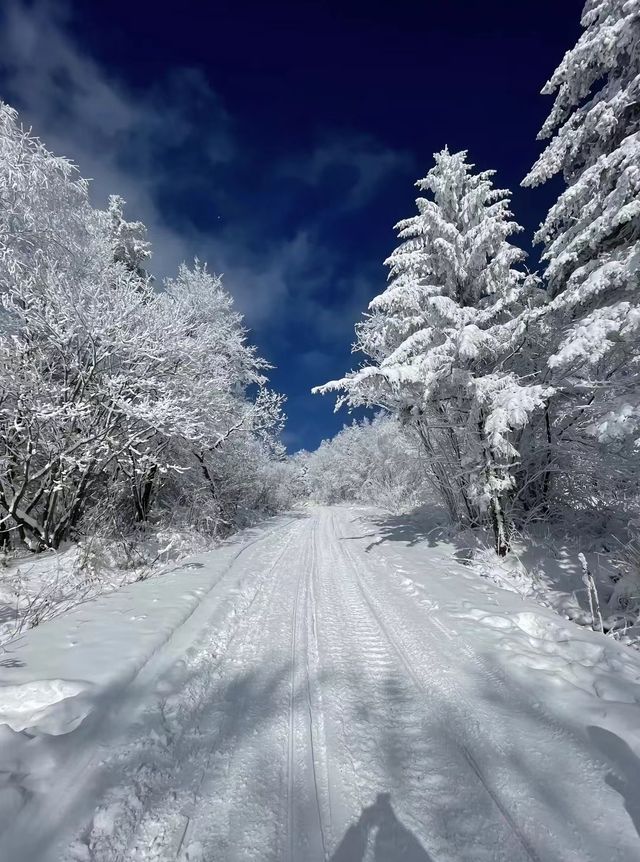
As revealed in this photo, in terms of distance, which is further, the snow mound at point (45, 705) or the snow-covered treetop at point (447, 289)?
the snow-covered treetop at point (447, 289)

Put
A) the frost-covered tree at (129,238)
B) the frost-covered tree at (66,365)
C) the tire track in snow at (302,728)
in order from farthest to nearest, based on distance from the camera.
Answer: the frost-covered tree at (129,238) < the frost-covered tree at (66,365) < the tire track in snow at (302,728)

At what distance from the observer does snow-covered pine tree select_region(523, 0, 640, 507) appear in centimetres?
483

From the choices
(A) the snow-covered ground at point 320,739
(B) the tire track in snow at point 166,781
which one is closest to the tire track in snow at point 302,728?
(A) the snow-covered ground at point 320,739

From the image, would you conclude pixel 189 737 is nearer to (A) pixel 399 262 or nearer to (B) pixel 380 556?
(B) pixel 380 556

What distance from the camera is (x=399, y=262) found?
915 centimetres

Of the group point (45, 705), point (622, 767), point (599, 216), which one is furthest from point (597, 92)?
point (45, 705)

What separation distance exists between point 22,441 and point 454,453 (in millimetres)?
10304

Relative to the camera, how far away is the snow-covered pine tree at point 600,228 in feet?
15.8

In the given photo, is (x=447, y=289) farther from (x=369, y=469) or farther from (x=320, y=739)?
(x=369, y=469)

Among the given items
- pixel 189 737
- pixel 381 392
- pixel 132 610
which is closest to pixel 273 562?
pixel 132 610

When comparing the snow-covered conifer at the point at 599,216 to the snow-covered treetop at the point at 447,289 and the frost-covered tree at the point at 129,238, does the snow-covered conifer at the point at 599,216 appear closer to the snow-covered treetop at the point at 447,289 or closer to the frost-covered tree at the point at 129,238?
the snow-covered treetop at the point at 447,289

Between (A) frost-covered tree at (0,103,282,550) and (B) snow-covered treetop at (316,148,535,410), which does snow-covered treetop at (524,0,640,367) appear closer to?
(B) snow-covered treetop at (316,148,535,410)

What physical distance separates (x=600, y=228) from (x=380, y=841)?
7.13 meters

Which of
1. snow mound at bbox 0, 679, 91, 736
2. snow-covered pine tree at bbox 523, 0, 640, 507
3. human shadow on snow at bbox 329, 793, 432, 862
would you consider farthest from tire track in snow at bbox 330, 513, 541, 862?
snow-covered pine tree at bbox 523, 0, 640, 507
